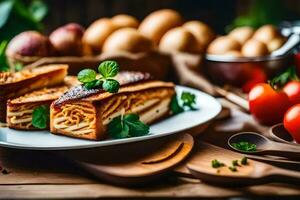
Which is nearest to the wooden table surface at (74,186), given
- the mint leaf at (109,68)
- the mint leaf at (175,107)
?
the mint leaf at (109,68)

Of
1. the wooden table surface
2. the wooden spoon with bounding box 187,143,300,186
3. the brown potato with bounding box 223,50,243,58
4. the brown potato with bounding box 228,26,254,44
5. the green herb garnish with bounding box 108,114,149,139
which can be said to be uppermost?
the brown potato with bounding box 228,26,254,44

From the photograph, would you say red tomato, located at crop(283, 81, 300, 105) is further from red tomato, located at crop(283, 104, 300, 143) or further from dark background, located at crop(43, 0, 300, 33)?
dark background, located at crop(43, 0, 300, 33)

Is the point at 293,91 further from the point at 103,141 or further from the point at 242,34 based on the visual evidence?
the point at 103,141

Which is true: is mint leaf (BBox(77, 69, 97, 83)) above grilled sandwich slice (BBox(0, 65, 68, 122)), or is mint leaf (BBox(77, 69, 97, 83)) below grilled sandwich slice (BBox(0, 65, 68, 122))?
above

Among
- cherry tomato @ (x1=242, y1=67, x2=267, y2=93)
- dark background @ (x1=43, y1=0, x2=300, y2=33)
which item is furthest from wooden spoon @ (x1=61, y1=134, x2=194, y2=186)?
dark background @ (x1=43, y1=0, x2=300, y2=33)

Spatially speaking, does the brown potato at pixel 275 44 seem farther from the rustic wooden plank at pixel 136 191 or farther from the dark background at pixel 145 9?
the rustic wooden plank at pixel 136 191

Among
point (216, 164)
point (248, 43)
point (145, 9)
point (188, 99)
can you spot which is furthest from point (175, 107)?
point (145, 9)
